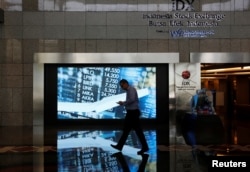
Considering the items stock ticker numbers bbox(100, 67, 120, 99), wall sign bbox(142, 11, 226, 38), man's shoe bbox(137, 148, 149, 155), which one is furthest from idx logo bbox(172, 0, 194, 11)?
man's shoe bbox(137, 148, 149, 155)

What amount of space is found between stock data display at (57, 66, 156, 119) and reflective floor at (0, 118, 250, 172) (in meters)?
3.29

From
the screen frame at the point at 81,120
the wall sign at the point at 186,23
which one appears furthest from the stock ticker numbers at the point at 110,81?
the wall sign at the point at 186,23

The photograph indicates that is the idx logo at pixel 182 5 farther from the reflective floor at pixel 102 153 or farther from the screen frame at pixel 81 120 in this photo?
the reflective floor at pixel 102 153

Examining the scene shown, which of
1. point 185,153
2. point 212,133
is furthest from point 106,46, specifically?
point 185,153

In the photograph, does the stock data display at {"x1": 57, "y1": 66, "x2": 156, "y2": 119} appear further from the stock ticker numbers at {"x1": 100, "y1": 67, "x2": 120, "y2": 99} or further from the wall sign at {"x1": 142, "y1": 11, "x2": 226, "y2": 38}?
the wall sign at {"x1": 142, "y1": 11, "x2": 226, "y2": 38}

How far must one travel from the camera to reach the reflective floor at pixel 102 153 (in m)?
9.12

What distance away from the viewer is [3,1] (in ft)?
60.2

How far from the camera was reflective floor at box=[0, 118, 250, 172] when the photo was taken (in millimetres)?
9125

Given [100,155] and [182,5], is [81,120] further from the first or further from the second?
[100,155]

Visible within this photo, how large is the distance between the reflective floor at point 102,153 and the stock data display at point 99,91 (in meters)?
3.29

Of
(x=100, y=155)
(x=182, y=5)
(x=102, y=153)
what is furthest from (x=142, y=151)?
(x=182, y=5)

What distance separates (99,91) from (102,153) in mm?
8115

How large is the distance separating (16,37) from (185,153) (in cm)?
1007

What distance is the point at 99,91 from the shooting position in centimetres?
1889
